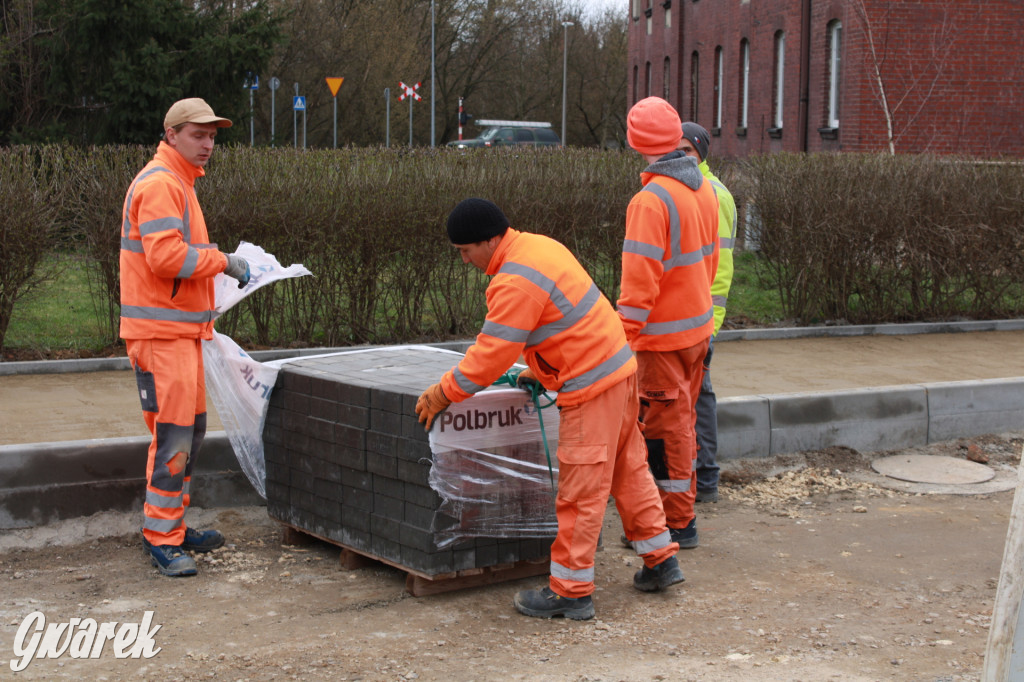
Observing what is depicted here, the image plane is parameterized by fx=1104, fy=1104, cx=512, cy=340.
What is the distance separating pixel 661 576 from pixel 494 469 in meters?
0.88

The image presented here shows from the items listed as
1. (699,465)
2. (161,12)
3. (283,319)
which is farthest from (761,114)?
(699,465)

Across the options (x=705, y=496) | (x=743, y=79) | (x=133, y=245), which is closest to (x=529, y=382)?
(x=133, y=245)

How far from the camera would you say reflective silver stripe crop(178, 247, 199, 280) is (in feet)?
16.4

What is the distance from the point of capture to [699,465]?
21.2 feet


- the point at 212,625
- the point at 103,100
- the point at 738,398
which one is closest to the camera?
the point at 212,625

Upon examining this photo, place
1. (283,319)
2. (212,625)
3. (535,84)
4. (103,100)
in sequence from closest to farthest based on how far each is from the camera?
1. (212,625)
2. (283,319)
3. (103,100)
4. (535,84)

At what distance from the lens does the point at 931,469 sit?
723 centimetres

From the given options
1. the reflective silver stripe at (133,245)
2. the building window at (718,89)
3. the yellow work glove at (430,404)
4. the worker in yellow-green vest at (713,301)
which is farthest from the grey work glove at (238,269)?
the building window at (718,89)

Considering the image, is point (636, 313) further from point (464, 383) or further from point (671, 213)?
point (464, 383)

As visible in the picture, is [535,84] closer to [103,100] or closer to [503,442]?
[103,100]

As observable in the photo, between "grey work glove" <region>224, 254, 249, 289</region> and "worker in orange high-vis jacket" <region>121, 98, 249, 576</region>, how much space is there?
Answer: 22mm

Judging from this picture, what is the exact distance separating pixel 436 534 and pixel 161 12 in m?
15.5

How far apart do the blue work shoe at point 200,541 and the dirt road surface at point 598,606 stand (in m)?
0.09

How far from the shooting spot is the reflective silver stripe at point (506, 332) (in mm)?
4383
